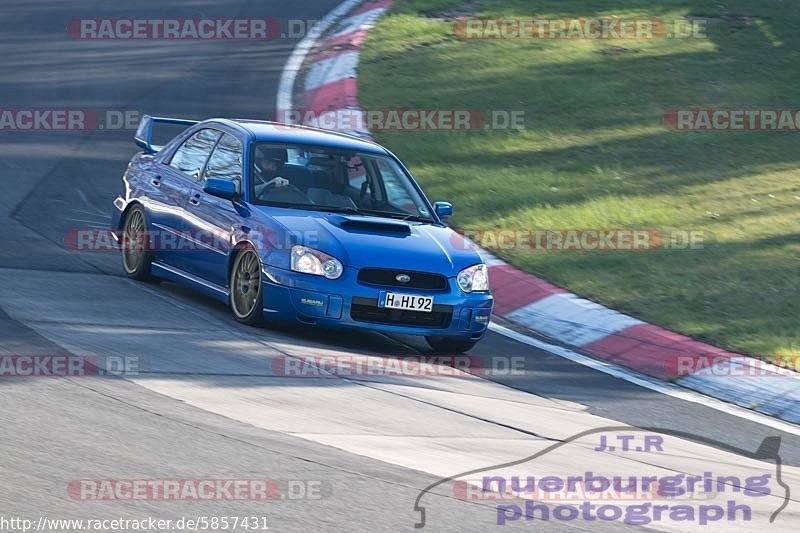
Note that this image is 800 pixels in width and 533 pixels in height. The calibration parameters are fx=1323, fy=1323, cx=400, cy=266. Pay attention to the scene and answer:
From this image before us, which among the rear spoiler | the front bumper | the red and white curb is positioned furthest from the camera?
the rear spoiler

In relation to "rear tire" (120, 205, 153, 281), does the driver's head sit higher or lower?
higher

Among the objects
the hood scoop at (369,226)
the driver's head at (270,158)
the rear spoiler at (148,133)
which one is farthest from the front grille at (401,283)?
the rear spoiler at (148,133)

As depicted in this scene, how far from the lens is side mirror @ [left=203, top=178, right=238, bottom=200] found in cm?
1002

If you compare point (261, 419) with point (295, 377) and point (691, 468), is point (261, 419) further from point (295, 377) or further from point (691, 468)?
point (691, 468)

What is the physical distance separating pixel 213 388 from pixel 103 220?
5982mm

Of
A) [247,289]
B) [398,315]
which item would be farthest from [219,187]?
[398,315]

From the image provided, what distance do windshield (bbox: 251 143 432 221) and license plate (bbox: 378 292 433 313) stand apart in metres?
1.04

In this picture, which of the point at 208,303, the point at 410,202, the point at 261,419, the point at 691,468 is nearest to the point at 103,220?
the point at 208,303

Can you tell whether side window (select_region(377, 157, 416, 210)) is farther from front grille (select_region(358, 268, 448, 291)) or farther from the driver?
front grille (select_region(358, 268, 448, 291))

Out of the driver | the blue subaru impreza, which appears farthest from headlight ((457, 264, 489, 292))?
the driver

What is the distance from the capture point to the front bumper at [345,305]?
30.9 feet

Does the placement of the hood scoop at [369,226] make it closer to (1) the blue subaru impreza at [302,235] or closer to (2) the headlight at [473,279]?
(1) the blue subaru impreza at [302,235]

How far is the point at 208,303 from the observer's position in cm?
1065

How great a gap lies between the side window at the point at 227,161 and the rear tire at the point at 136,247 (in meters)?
0.85
